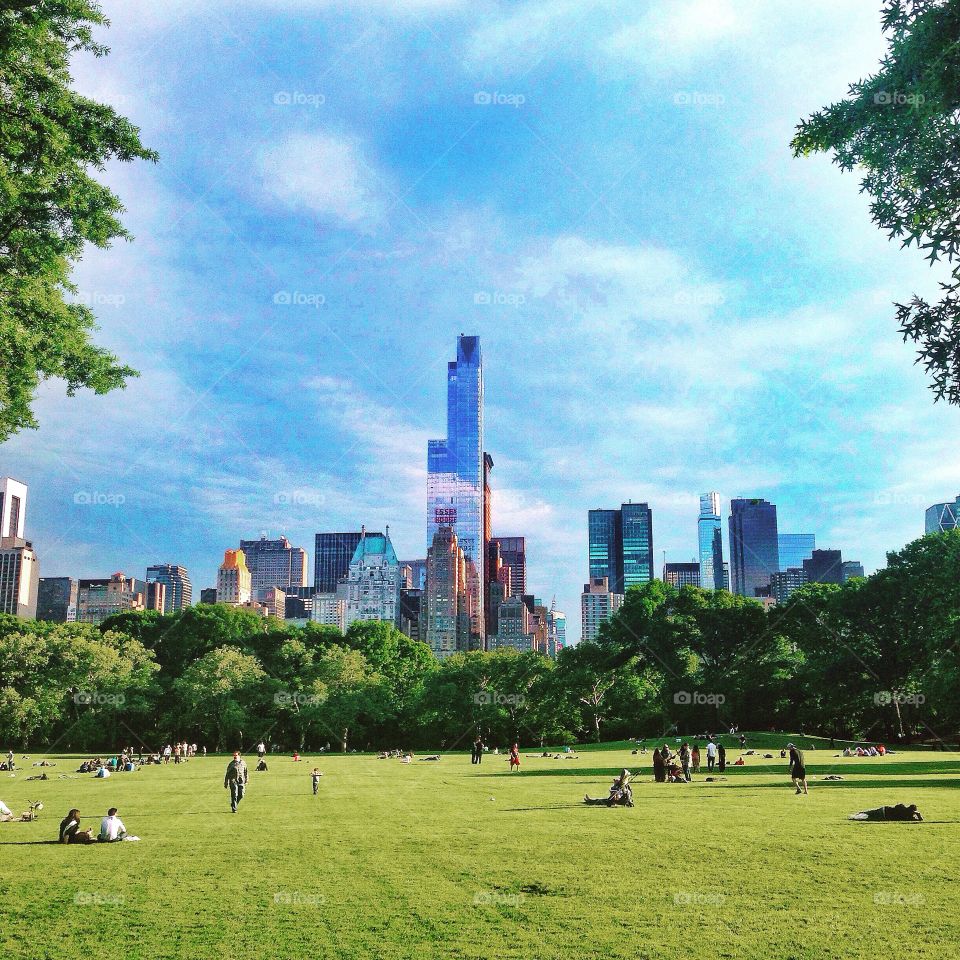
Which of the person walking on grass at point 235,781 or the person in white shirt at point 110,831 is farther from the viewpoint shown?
the person walking on grass at point 235,781

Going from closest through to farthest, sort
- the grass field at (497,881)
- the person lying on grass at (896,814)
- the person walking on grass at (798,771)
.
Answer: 1. the grass field at (497,881)
2. the person lying on grass at (896,814)
3. the person walking on grass at (798,771)

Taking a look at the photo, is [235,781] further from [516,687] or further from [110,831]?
[516,687]

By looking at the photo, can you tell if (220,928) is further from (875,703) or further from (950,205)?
(875,703)

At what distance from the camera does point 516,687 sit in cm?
7169

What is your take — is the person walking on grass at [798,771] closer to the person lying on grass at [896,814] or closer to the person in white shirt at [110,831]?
the person lying on grass at [896,814]

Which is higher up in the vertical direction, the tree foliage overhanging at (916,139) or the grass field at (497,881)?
the tree foliage overhanging at (916,139)

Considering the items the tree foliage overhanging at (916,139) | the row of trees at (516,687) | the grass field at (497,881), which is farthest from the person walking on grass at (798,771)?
the row of trees at (516,687)

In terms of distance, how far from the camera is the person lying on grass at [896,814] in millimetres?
18891

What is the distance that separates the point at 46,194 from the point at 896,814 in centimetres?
2475

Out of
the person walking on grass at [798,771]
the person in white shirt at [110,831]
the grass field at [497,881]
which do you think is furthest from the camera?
the person walking on grass at [798,771]

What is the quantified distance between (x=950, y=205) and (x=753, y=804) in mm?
16548

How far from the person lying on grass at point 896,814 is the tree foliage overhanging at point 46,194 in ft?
73.1

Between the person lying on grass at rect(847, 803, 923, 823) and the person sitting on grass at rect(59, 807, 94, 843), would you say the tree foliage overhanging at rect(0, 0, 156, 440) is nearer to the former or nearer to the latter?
the person sitting on grass at rect(59, 807, 94, 843)

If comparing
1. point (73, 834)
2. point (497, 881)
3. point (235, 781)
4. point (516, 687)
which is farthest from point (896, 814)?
point (516, 687)
